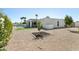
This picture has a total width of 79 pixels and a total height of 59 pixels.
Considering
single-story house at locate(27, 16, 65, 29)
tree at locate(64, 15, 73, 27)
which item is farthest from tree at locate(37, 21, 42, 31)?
tree at locate(64, 15, 73, 27)

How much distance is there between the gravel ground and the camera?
4.73 meters

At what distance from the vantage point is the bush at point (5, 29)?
15.3 ft

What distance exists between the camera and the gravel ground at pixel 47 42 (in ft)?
15.5

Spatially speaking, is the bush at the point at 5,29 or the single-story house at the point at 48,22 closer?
the bush at the point at 5,29

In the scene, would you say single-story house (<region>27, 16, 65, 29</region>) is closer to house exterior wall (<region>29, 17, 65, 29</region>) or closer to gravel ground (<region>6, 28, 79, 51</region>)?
house exterior wall (<region>29, 17, 65, 29</region>)

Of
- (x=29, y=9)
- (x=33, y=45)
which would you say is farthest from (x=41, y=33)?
(x=29, y=9)

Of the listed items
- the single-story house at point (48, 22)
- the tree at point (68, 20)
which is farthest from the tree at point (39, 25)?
the tree at point (68, 20)

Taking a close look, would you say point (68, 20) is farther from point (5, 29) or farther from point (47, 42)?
point (5, 29)

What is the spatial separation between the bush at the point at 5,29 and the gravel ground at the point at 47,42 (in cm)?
13

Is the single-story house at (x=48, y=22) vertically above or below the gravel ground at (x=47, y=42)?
above

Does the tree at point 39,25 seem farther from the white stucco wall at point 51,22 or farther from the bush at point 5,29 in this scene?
the bush at point 5,29

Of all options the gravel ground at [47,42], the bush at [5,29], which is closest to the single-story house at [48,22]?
the gravel ground at [47,42]

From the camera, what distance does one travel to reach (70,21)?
4.75m

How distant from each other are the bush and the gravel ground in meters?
0.13
